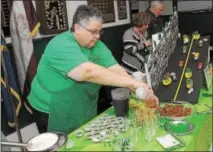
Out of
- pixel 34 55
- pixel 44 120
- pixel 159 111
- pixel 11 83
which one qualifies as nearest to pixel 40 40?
pixel 34 55

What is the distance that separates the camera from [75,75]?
4.72ft

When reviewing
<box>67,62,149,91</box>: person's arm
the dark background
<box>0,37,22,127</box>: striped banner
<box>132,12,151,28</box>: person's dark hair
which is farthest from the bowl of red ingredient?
<box>132,12,151,28</box>: person's dark hair

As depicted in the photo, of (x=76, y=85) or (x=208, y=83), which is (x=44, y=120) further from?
(x=208, y=83)

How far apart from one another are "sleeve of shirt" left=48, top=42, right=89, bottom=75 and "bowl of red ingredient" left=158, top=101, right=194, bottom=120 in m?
0.50

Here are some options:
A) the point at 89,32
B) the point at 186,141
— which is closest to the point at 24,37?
the point at 89,32

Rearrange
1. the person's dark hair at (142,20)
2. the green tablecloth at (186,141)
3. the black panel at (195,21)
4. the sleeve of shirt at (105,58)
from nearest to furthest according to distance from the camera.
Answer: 1. the green tablecloth at (186,141)
2. the sleeve of shirt at (105,58)
3. the person's dark hair at (142,20)
4. the black panel at (195,21)

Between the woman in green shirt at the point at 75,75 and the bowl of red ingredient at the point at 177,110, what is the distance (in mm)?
125

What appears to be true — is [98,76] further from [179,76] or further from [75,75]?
[179,76]

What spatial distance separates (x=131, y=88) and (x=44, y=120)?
2.28ft

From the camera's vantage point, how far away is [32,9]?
98.8 inches

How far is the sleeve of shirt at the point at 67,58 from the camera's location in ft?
4.69

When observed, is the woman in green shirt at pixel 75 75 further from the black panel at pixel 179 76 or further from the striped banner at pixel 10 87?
the striped banner at pixel 10 87

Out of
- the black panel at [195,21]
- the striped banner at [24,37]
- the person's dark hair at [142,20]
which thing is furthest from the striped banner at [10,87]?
the black panel at [195,21]

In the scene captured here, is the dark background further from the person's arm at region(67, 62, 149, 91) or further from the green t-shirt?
the person's arm at region(67, 62, 149, 91)
